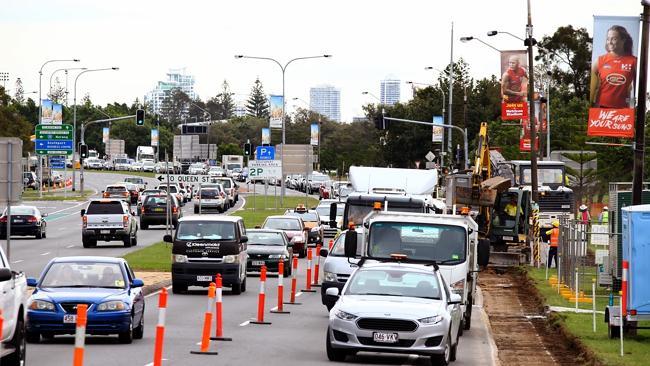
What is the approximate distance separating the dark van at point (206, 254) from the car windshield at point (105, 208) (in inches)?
846

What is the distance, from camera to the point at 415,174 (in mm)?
37906

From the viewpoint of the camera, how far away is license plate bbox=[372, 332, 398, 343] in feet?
64.7

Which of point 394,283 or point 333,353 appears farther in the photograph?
point 394,283

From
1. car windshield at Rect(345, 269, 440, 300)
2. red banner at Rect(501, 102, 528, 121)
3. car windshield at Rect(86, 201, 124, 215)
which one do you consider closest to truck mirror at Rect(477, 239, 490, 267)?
car windshield at Rect(345, 269, 440, 300)

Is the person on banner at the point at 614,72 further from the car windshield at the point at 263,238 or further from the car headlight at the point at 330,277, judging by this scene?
the car windshield at the point at 263,238

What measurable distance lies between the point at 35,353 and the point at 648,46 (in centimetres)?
1724

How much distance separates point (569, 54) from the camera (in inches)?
5098

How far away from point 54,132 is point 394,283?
72.5 m

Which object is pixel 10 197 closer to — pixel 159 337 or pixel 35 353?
pixel 35 353

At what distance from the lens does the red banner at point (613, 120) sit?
103ft

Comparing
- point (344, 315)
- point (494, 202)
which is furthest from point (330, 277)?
point (494, 202)

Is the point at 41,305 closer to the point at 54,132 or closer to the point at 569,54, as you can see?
the point at 54,132

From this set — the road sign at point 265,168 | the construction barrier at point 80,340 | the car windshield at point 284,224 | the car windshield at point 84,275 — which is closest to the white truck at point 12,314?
the construction barrier at point 80,340

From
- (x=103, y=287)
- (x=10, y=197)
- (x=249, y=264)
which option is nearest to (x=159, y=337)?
(x=103, y=287)
